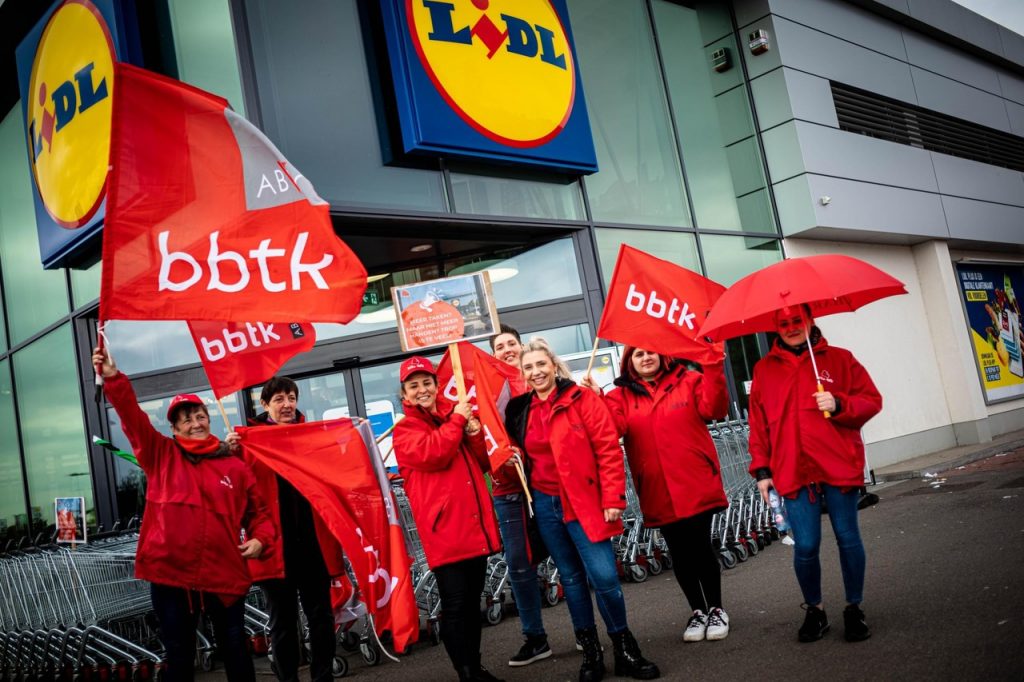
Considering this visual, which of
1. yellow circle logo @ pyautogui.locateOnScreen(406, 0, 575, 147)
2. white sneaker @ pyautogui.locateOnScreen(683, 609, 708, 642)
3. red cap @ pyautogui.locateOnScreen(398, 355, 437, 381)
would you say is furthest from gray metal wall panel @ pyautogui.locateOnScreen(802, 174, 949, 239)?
red cap @ pyautogui.locateOnScreen(398, 355, 437, 381)

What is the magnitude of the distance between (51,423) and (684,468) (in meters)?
9.59

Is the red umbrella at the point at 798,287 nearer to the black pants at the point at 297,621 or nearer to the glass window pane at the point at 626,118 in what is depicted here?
the black pants at the point at 297,621

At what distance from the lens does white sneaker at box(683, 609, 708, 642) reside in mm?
5281

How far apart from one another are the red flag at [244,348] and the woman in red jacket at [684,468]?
196cm

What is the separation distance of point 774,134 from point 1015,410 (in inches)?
342

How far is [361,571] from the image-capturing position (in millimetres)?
4906

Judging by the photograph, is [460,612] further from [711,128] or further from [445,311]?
[711,128]

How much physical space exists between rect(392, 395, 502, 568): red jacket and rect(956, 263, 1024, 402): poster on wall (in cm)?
1536

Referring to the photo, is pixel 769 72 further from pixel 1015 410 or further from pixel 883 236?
pixel 1015 410

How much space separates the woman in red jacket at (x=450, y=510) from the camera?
472cm

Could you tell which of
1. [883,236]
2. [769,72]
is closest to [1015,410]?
[883,236]

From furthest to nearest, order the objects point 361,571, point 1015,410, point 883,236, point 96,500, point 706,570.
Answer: point 1015,410
point 883,236
point 96,500
point 706,570
point 361,571

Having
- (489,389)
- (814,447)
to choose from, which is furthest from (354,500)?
(814,447)

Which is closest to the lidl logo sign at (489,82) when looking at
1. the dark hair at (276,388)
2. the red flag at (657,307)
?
the red flag at (657,307)
